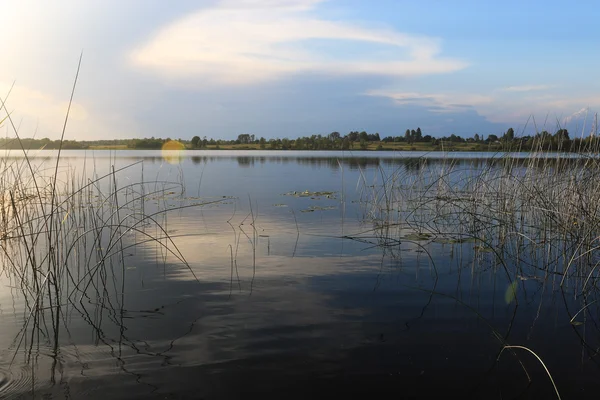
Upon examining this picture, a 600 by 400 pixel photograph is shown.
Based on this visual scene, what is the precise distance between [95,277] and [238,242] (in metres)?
2.95

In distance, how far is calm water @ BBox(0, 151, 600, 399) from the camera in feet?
11.4

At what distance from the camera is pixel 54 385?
345cm

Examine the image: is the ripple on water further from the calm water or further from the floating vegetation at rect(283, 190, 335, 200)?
the floating vegetation at rect(283, 190, 335, 200)

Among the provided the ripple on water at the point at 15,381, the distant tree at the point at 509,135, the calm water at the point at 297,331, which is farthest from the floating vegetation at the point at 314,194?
the ripple on water at the point at 15,381

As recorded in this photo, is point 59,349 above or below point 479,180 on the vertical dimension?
below

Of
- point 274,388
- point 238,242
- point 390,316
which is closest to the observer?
point 274,388

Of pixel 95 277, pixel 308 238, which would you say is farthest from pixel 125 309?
pixel 308 238

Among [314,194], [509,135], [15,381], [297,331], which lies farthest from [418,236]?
[314,194]

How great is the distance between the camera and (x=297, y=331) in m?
4.41

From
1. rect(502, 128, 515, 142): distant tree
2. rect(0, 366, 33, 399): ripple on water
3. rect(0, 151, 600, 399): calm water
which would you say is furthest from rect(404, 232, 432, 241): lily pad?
rect(0, 366, 33, 399): ripple on water

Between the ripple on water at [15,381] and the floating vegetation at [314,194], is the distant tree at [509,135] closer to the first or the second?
the floating vegetation at [314,194]

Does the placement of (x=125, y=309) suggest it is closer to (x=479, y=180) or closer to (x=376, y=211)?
(x=479, y=180)

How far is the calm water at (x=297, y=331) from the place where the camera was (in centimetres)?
347

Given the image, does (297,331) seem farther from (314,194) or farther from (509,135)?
(314,194)
